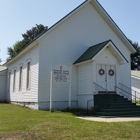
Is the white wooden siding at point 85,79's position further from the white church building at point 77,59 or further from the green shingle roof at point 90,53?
the green shingle roof at point 90,53

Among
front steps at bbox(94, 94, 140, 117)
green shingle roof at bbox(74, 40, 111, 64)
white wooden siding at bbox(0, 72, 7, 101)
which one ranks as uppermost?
green shingle roof at bbox(74, 40, 111, 64)

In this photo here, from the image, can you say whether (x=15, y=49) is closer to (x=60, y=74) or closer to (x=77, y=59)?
(x=77, y=59)

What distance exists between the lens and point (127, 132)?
7.33m

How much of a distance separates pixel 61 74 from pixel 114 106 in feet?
14.2

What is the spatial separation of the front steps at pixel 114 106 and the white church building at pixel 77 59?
0.76 metres

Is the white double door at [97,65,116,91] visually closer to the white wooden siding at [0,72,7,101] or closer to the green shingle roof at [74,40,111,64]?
the green shingle roof at [74,40,111,64]

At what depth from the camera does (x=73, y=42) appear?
1753 centimetres

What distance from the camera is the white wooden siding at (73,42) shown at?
1614 cm

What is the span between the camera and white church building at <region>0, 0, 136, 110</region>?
51.9ft

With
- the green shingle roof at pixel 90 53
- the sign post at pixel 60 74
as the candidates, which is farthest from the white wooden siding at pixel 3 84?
the sign post at pixel 60 74

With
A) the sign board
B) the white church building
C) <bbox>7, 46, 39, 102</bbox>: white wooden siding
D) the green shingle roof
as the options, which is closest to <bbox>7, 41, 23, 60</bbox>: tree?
<bbox>7, 46, 39, 102</bbox>: white wooden siding

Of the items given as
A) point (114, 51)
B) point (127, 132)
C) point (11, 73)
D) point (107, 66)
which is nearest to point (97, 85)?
point (107, 66)

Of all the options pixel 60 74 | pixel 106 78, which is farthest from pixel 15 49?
pixel 106 78

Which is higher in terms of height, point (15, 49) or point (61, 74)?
point (15, 49)
